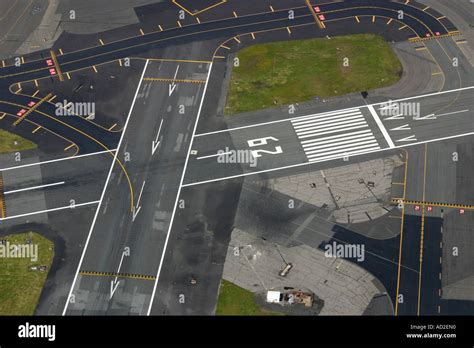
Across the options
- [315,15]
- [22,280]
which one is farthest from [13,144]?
[315,15]

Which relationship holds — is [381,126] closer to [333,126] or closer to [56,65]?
[333,126]

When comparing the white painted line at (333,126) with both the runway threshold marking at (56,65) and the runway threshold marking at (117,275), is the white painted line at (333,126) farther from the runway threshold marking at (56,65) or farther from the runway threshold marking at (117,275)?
the runway threshold marking at (56,65)

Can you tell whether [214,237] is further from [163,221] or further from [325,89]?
[325,89]

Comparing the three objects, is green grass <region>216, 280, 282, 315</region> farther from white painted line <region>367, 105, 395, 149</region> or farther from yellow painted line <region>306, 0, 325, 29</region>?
yellow painted line <region>306, 0, 325, 29</region>

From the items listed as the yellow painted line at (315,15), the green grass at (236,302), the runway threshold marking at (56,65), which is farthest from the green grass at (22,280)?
the yellow painted line at (315,15)

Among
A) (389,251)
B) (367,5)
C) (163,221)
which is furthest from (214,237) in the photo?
(367,5)
